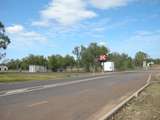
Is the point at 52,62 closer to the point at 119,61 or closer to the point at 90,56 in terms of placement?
the point at 90,56

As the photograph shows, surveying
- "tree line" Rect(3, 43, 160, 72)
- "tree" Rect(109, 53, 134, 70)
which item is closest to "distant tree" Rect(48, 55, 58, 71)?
"tree line" Rect(3, 43, 160, 72)

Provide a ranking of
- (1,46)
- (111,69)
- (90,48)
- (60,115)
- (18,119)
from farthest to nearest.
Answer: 1. (90,48)
2. (111,69)
3. (1,46)
4. (60,115)
5. (18,119)

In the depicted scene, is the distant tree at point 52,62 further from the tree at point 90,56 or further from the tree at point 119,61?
the tree at point 119,61

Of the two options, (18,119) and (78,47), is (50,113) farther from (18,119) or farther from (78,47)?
(78,47)

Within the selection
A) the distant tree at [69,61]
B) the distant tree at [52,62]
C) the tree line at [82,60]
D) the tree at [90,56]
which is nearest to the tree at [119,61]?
the tree line at [82,60]

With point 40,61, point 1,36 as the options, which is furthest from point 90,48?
point 1,36

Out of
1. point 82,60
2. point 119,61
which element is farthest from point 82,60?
point 119,61

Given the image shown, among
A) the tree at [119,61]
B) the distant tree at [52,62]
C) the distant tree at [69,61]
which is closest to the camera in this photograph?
the distant tree at [52,62]

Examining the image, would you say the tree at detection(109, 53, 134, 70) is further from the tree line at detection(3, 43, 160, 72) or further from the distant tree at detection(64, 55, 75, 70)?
the distant tree at detection(64, 55, 75, 70)

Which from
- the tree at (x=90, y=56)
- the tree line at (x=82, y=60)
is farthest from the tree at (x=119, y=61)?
the tree at (x=90, y=56)

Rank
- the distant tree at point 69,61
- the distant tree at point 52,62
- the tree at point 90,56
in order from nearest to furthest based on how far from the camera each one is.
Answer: the tree at point 90,56, the distant tree at point 52,62, the distant tree at point 69,61

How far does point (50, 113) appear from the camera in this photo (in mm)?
12492

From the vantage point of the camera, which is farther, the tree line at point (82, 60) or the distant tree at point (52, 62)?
the distant tree at point (52, 62)

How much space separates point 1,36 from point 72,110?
75.2m
